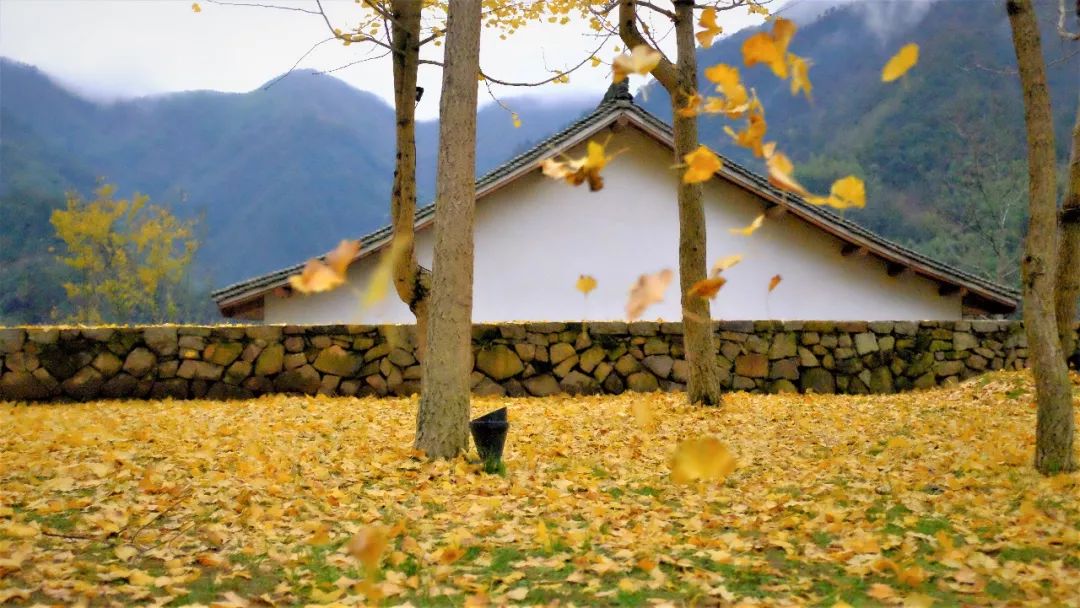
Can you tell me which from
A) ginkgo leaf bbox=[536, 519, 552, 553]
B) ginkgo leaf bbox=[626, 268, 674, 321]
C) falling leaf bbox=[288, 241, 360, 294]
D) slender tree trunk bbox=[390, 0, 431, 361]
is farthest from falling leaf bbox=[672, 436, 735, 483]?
slender tree trunk bbox=[390, 0, 431, 361]

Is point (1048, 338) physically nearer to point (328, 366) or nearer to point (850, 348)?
point (850, 348)

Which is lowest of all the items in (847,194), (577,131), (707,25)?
(847,194)

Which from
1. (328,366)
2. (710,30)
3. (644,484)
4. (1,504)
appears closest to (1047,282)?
(644,484)

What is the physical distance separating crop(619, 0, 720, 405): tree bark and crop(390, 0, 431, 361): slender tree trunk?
2448mm

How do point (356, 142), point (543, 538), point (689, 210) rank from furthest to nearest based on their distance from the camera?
point (356, 142)
point (689, 210)
point (543, 538)

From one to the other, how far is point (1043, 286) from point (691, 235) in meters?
3.89

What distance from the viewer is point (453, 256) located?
552 cm

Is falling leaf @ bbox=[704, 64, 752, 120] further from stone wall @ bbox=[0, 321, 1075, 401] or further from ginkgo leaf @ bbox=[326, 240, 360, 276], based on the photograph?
stone wall @ bbox=[0, 321, 1075, 401]

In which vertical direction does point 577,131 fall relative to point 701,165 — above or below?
above

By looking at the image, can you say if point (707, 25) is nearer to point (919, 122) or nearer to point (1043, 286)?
point (1043, 286)

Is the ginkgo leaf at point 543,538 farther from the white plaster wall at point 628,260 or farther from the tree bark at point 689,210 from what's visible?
the white plaster wall at point 628,260

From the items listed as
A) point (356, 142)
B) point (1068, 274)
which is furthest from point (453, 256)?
point (356, 142)

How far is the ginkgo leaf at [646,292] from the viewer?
1.93m

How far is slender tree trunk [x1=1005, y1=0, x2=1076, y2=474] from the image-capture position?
4961 millimetres
